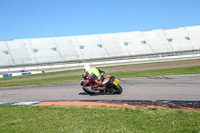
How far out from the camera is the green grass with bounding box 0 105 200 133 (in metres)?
5.17

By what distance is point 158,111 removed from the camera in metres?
6.73

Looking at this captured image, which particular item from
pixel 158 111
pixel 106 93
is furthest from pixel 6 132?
pixel 106 93

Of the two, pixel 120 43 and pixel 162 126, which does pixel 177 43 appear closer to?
pixel 120 43

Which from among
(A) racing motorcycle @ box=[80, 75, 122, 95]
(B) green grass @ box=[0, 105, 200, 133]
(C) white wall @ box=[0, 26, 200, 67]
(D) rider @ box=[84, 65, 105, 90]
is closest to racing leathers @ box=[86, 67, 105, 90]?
(D) rider @ box=[84, 65, 105, 90]

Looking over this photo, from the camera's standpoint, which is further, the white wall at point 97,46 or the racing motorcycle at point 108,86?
the white wall at point 97,46

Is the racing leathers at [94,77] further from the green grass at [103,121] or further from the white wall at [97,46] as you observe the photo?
the white wall at [97,46]

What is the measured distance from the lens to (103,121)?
5.89m

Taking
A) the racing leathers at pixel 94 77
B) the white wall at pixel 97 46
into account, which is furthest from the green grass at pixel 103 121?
the white wall at pixel 97 46

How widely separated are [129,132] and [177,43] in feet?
168

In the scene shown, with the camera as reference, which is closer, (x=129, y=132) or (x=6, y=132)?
(x=129, y=132)

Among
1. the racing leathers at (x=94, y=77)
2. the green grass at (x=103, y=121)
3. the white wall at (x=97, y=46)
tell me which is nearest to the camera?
the green grass at (x=103, y=121)

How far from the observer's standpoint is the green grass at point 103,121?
17.0 ft

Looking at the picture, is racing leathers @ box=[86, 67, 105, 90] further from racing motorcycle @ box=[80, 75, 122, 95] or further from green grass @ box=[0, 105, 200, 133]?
green grass @ box=[0, 105, 200, 133]

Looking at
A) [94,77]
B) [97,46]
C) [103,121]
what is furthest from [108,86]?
[97,46]
